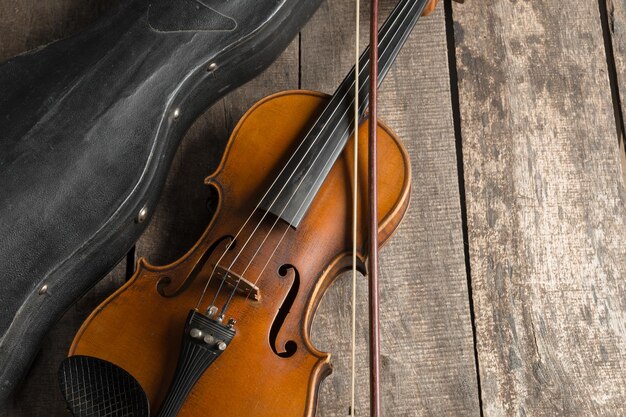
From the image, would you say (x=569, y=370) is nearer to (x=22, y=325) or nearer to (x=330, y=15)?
(x=330, y=15)

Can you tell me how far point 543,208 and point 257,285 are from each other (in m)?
0.64

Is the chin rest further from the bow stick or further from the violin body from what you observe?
the bow stick

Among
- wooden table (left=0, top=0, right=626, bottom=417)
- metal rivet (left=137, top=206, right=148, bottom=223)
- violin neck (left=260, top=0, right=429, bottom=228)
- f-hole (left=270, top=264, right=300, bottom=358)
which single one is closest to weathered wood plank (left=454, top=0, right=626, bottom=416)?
wooden table (left=0, top=0, right=626, bottom=417)

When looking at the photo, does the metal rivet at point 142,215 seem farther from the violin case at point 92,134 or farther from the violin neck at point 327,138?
the violin neck at point 327,138

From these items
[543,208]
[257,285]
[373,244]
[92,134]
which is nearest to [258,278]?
[257,285]

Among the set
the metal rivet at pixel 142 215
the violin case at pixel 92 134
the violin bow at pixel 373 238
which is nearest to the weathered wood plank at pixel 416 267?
the violin bow at pixel 373 238

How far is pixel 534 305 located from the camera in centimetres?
138

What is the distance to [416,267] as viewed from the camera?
139cm

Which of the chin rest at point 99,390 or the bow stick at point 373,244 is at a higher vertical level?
the bow stick at point 373,244

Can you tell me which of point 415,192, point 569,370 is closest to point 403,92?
point 415,192

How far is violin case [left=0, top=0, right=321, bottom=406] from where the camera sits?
113cm

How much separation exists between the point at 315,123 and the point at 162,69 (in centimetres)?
28

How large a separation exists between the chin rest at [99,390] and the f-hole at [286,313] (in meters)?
0.21

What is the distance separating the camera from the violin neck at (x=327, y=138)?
3.87 ft
